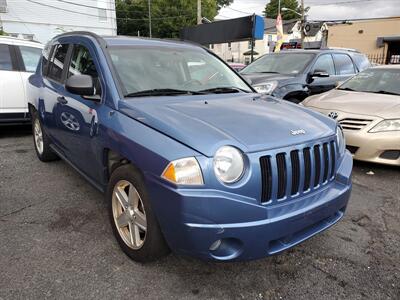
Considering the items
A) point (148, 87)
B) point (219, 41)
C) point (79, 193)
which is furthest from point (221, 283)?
point (219, 41)

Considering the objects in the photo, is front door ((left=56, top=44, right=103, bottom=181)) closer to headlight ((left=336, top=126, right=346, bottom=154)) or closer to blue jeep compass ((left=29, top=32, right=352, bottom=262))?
blue jeep compass ((left=29, top=32, right=352, bottom=262))

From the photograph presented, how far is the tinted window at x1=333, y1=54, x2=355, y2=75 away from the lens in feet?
27.2

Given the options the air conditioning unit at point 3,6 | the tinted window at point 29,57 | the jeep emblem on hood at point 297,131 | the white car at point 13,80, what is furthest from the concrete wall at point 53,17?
the jeep emblem on hood at point 297,131

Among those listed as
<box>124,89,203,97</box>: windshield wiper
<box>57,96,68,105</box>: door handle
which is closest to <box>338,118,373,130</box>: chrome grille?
<box>124,89,203,97</box>: windshield wiper

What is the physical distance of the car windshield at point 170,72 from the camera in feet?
10.4

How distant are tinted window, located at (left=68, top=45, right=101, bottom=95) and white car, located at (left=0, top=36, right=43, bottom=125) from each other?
294cm

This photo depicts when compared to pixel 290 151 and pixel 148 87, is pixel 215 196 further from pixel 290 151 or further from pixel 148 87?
pixel 148 87

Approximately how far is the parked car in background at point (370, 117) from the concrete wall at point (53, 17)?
24040 mm

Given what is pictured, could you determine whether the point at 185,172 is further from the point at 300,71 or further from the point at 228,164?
the point at 300,71

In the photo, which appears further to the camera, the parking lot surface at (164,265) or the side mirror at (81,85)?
the side mirror at (81,85)

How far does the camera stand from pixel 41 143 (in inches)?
201

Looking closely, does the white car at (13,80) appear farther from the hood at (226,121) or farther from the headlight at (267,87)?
the hood at (226,121)

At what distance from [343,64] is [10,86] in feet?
22.7

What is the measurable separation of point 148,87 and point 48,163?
269 cm
